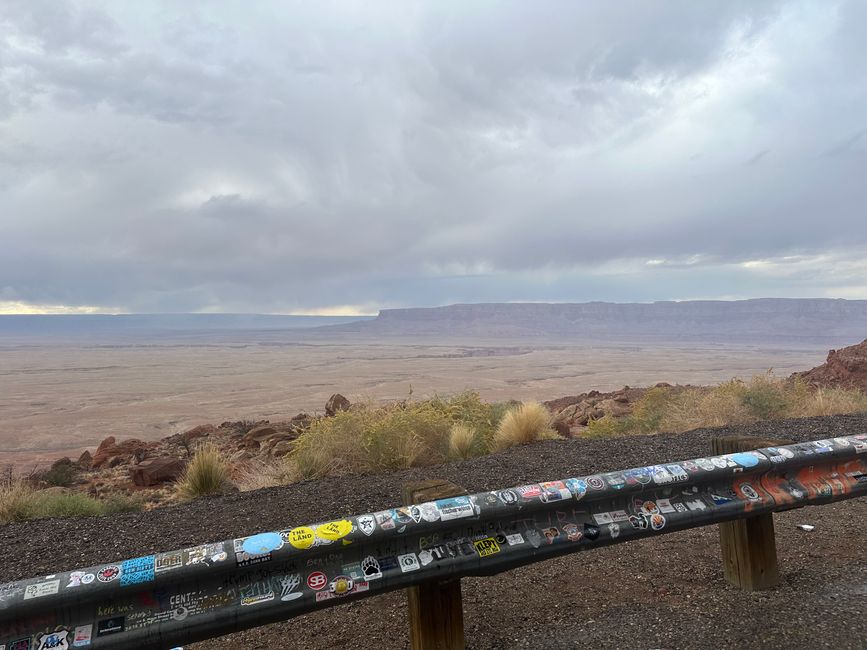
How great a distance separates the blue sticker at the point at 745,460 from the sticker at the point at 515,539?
1.34 meters

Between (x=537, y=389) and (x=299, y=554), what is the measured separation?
42.4 metres

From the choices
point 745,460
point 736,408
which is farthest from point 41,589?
point 736,408

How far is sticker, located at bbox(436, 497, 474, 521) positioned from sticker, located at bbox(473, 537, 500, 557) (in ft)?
0.49

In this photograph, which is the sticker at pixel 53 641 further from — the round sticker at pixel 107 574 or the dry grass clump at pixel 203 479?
the dry grass clump at pixel 203 479

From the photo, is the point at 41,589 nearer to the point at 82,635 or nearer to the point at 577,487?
the point at 82,635

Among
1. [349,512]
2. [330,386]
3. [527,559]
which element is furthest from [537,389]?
[527,559]

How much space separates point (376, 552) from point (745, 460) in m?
2.08

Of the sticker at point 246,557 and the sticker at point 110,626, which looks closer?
the sticker at point 110,626

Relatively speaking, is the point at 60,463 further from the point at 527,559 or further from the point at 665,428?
the point at 527,559

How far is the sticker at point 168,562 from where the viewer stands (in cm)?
220

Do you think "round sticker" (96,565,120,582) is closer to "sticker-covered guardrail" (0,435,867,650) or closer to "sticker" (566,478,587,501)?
"sticker-covered guardrail" (0,435,867,650)

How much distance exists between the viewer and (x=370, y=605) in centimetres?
369

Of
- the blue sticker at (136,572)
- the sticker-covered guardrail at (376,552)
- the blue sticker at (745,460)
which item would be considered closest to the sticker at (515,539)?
the sticker-covered guardrail at (376,552)

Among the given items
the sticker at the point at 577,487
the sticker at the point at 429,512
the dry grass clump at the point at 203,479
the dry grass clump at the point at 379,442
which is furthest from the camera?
the dry grass clump at the point at 379,442
